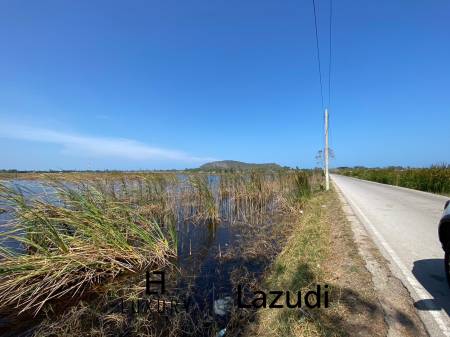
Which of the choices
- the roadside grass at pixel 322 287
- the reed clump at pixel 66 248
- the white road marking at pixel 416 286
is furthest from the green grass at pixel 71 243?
the white road marking at pixel 416 286

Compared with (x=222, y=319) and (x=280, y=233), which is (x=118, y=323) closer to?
(x=222, y=319)

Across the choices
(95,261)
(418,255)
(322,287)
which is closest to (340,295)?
(322,287)

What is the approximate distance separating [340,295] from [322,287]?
33cm

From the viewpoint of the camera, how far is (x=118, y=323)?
3701 millimetres

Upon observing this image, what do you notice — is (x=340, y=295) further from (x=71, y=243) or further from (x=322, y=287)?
(x=71, y=243)

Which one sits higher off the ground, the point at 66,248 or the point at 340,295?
the point at 66,248

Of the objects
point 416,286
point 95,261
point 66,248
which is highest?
point 66,248

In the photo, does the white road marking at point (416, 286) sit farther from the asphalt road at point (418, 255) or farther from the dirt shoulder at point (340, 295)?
the dirt shoulder at point (340, 295)

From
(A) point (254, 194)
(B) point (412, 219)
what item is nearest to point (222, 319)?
(B) point (412, 219)

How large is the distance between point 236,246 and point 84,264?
4.15 m

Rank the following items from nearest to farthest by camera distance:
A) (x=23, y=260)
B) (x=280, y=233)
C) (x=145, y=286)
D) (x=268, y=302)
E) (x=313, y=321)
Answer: (x=313, y=321) → (x=268, y=302) → (x=23, y=260) → (x=145, y=286) → (x=280, y=233)

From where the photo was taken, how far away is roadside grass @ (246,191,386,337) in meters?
2.85

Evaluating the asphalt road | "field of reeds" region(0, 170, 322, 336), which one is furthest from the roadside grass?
"field of reeds" region(0, 170, 322, 336)

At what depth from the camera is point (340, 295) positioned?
11.4 ft
